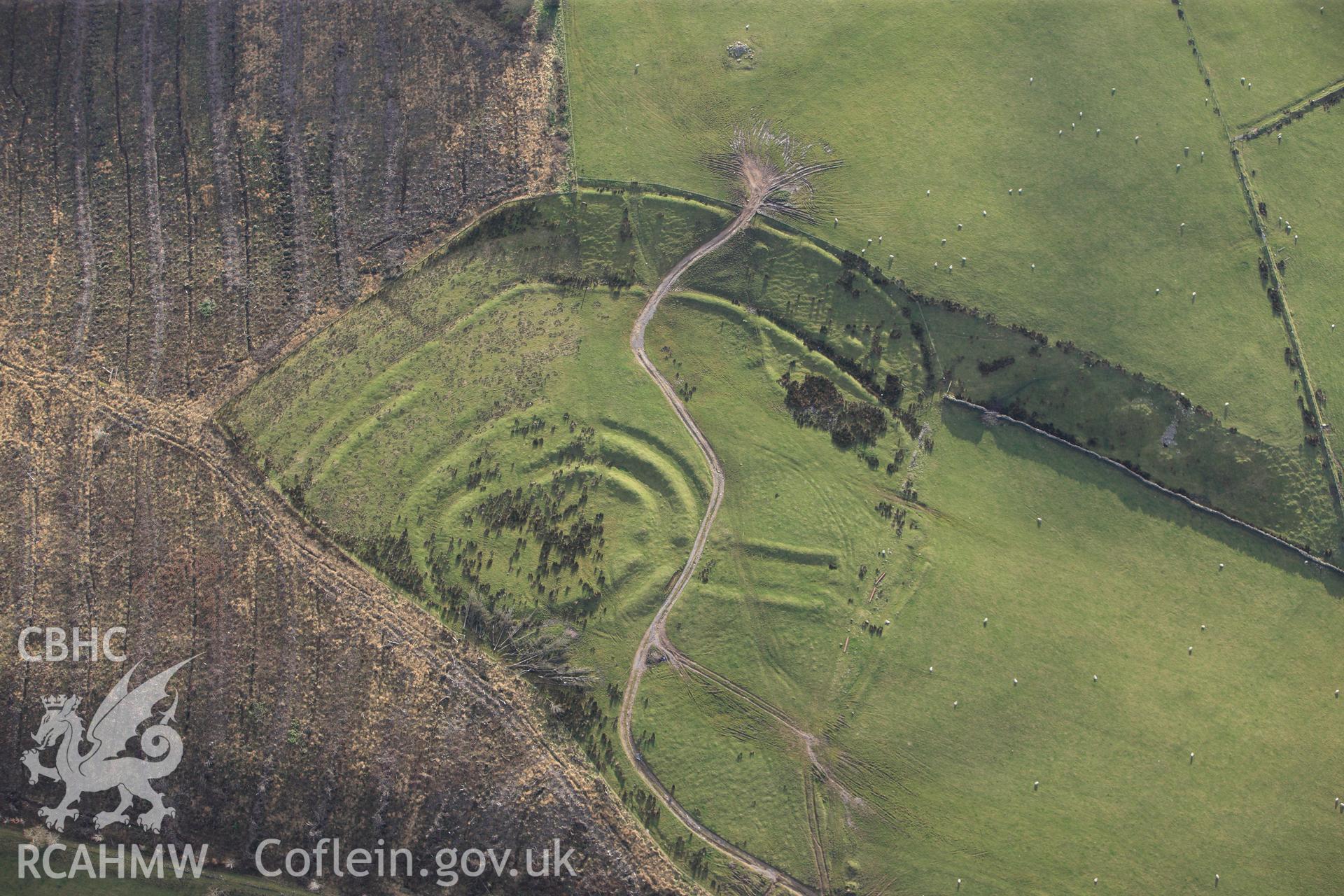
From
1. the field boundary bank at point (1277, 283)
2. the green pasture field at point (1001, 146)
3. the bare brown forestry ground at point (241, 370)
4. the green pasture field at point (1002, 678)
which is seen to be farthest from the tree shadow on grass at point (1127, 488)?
the bare brown forestry ground at point (241, 370)

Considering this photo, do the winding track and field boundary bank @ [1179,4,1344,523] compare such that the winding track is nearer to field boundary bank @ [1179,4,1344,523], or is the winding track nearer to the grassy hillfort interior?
the grassy hillfort interior

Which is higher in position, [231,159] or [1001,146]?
[1001,146]

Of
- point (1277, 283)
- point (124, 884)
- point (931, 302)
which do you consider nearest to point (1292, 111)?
point (1277, 283)

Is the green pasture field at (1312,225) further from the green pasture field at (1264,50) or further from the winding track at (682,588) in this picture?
the winding track at (682,588)

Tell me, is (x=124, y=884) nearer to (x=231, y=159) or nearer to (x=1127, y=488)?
(x=231, y=159)

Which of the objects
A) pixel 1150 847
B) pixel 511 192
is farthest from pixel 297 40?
pixel 1150 847
